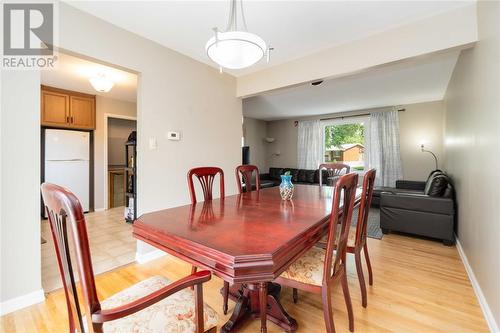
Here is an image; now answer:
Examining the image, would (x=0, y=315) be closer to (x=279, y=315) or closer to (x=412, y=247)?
(x=279, y=315)

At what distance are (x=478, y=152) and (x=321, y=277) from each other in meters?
1.72

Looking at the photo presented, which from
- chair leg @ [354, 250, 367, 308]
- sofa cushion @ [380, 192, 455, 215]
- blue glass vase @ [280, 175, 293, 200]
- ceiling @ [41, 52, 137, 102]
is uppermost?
ceiling @ [41, 52, 137, 102]

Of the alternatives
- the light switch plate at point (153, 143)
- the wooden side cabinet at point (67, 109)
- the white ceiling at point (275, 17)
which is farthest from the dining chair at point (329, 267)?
the wooden side cabinet at point (67, 109)

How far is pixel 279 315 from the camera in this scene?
1484 millimetres

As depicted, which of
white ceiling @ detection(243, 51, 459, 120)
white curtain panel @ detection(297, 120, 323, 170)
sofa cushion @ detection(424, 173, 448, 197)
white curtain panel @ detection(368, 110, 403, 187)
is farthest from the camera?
white curtain panel @ detection(297, 120, 323, 170)

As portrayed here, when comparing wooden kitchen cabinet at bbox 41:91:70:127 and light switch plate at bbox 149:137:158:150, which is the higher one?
wooden kitchen cabinet at bbox 41:91:70:127

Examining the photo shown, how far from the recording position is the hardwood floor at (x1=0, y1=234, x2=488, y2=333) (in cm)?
149

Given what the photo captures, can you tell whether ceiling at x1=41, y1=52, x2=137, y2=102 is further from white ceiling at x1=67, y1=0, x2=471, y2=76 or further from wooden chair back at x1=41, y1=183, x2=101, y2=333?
wooden chair back at x1=41, y1=183, x2=101, y2=333

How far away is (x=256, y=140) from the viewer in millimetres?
7117

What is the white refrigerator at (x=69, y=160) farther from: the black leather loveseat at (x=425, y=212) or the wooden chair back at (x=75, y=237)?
the black leather loveseat at (x=425, y=212)

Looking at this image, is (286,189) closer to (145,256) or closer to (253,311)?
(253,311)

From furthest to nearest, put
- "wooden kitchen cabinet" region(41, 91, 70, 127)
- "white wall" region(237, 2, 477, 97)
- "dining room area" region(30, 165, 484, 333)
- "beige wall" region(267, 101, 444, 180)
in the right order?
"beige wall" region(267, 101, 444, 180) < "wooden kitchen cabinet" region(41, 91, 70, 127) < "white wall" region(237, 2, 477, 97) < "dining room area" region(30, 165, 484, 333)

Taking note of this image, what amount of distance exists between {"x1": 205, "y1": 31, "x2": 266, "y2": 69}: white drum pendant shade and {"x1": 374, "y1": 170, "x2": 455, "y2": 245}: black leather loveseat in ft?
9.21

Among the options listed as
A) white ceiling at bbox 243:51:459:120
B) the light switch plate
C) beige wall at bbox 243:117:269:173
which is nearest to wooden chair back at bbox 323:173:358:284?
white ceiling at bbox 243:51:459:120
